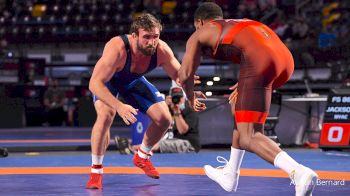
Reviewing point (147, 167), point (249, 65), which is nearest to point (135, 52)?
point (147, 167)

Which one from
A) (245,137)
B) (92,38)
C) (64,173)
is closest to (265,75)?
(245,137)

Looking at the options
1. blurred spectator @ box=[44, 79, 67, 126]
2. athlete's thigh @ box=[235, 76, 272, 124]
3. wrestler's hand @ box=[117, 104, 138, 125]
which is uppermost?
athlete's thigh @ box=[235, 76, 272, 124]

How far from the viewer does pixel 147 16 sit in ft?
20.6

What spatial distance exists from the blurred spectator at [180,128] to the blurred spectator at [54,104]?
8.04m

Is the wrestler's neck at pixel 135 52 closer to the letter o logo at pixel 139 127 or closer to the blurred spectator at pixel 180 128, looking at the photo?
the blurred spectator at pixel 180 128

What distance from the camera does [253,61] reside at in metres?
5.05

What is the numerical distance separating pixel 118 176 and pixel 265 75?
253 cm

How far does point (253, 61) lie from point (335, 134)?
580 cm

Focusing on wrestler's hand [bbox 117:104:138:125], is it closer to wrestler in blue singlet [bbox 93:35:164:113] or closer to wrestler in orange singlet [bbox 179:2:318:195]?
wrestler in orange singlet [bbox 179:2:318:195]

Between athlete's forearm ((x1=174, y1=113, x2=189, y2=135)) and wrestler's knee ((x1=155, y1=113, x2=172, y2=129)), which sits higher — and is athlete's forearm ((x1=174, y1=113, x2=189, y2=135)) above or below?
below

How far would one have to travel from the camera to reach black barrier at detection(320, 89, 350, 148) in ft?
34.4

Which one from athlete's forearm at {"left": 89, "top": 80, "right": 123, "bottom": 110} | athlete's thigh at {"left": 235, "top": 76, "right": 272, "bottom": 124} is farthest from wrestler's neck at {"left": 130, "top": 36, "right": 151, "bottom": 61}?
athlete's thigh at {"left": 235, "top": 76, "right": 272, "bottom": 124}

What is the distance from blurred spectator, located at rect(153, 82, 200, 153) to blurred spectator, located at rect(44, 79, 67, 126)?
8.04 m

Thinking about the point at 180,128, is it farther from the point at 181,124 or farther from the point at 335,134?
the point at 335,134
